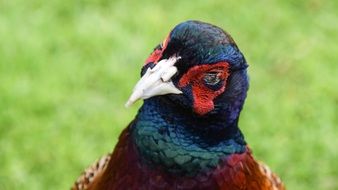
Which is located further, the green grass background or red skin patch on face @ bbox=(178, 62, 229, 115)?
the green grass background

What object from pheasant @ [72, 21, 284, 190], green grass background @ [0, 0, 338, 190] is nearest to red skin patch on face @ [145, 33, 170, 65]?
A: pheasant @ [72, 21, 284, 190]

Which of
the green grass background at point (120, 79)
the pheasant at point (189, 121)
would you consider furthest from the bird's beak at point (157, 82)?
the green grass background at point (120, 79)

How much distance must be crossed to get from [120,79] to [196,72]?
2.38m

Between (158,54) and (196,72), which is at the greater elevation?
(158,54)

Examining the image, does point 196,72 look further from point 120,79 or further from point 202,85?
point 120,79

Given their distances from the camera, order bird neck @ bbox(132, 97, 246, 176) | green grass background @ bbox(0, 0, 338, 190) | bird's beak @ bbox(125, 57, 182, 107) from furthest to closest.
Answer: green grass background @ bbox(0, 0, 338, 190) < bird neck @ bbox(132, 97, 246, 176) < bird's beak @ bbox(125, 57, 182, 107)

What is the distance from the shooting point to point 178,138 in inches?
90.0

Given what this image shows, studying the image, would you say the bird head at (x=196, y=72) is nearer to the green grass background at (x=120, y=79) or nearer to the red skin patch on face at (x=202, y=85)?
the red skin patch on face at (x=202, y=85)

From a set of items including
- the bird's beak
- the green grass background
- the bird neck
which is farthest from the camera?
the green grass background

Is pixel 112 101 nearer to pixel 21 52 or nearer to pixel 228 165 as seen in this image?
pixel 21 52

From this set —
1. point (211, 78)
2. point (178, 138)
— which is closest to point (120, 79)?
point (178, 138)

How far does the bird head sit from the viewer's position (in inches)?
84.2

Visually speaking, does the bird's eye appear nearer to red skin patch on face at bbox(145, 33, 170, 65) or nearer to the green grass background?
red skin patch on face at bbox(145, 33, 170, 65)

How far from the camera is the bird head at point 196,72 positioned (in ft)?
7.02
